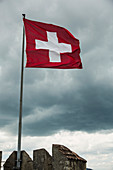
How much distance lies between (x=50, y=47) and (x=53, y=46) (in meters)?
0.26

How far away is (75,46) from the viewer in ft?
38.4

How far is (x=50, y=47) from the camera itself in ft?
35.6

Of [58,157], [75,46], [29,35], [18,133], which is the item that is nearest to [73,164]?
[58,157]

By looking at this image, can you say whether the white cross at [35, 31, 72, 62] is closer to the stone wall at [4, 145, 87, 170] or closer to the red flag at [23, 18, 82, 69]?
the red flag at [23, 18, 82, 69]

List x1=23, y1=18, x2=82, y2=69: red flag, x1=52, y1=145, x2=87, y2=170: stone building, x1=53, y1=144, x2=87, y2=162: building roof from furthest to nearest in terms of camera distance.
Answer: x1=23, y1=18, x2=82, y2=69: red flag, x1=53, y1=144, x2=87, y2=162: building roof, x1=52, y1=145, x2=87, y2=170: stone building

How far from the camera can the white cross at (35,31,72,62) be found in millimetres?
10390

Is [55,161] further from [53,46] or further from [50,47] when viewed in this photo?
[53,46]

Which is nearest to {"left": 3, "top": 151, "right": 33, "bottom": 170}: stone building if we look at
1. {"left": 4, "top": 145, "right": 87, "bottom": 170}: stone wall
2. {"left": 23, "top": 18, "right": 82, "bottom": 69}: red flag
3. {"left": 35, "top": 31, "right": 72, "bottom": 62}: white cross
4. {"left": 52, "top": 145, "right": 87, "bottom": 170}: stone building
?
{"left": 4, "top": 145, "right": 87, "bottom": 170}: stone wall

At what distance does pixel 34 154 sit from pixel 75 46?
20.9 ft

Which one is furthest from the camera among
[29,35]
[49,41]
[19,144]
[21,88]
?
[49,41]

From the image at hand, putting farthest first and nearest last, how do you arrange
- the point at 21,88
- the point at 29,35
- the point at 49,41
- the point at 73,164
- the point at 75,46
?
the point at 75,46 < the point at 49,41 < the point at 29,35 < the point at 21,88 < the point at 73,164

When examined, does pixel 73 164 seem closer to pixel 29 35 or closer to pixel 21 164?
pixel 21 164

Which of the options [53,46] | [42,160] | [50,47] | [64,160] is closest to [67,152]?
[64,160]

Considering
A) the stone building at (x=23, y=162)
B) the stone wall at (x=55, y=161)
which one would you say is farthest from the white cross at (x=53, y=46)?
the stone wall at (x=55, y=161)
